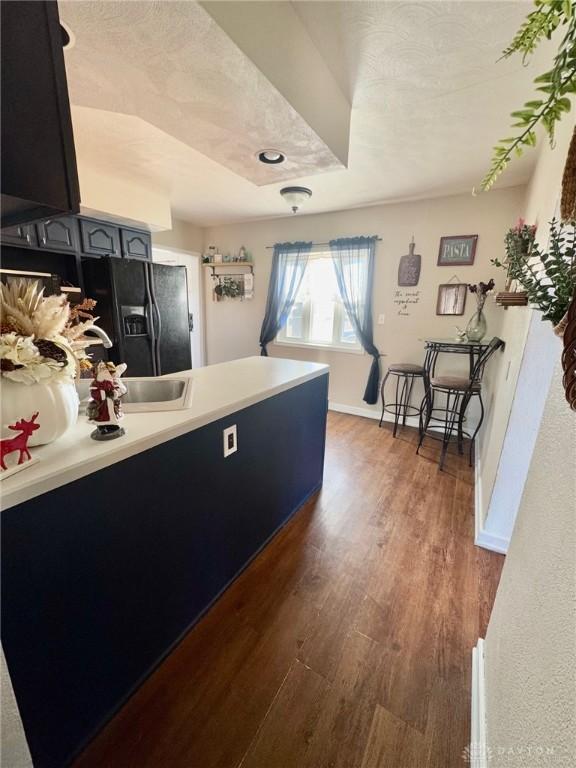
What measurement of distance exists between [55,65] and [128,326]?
2.76 meters

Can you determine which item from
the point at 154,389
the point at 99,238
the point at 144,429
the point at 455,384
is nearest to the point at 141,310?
the point at 99,238

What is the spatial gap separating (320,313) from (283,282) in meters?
0.65

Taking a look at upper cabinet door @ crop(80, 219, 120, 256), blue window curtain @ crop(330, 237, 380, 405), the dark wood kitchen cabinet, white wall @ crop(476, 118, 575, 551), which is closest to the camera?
the dark wood kitchen cabinet

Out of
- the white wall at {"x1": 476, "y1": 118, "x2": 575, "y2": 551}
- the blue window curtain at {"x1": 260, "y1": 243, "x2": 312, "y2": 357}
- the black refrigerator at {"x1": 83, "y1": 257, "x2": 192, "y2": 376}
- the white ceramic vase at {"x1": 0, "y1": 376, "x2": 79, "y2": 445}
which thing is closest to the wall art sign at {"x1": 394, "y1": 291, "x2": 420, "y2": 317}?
the blue window curtain at {"x1": 260, "y1": 243, "x2": 312, "y2": 357}

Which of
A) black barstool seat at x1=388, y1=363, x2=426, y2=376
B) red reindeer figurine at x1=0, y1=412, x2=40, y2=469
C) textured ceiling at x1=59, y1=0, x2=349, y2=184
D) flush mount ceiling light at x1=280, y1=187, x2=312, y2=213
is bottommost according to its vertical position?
black barstool seat at x1=388, y1=363, x2=426, y2=376

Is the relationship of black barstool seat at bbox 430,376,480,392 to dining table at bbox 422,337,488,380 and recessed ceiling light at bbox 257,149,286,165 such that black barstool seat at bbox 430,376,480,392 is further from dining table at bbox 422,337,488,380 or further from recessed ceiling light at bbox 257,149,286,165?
recessed ceiling light at bbox 257,149,286,165

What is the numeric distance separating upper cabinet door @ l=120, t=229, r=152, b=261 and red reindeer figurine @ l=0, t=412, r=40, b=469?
10.0 feet

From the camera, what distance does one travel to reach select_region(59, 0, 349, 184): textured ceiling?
1.00m

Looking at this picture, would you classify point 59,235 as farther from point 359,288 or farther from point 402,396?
point 402,396

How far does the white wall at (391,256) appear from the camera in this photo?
302 cm

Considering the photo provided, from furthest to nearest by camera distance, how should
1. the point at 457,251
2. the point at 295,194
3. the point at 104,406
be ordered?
the point at 457,251 < the point at 295,194 < the point at 104,406

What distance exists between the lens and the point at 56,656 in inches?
33.6

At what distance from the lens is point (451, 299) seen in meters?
3.22

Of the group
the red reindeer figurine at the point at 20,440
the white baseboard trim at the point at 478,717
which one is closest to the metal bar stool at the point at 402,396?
the white baseboard trim at the point at 478,717
